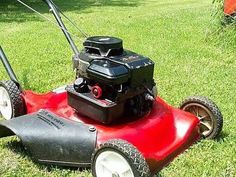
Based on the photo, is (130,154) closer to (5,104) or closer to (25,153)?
(25,153)

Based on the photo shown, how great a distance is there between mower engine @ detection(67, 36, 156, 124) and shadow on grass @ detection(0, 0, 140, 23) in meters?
7.28

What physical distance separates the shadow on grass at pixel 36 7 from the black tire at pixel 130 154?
7746 millimetres

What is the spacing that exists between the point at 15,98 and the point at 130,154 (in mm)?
1331

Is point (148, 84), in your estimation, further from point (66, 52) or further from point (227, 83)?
point (66, 52)

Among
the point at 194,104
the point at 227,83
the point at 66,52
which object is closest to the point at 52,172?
the point at 194,104

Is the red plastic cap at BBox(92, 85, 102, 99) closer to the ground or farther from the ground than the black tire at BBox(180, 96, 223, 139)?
farther from the ground

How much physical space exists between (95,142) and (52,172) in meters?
0.41

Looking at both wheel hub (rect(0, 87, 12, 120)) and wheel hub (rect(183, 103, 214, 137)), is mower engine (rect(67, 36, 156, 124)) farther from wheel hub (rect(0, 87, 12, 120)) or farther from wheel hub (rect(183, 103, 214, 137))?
wheel hub (rect(0, 87, 12, 120))

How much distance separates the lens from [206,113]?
324cm

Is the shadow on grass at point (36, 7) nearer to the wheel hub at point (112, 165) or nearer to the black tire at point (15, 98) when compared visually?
the black tire at point (15, 98)

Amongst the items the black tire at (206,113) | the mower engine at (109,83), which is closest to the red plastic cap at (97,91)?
the mower engine at (109,83)

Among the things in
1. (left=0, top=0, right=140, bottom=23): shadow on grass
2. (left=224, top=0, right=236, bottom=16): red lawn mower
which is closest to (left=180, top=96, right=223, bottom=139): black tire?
(left=224, top=0, right=236, bottom=16): red lawn mower

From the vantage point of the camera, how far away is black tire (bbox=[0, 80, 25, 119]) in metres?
3.43

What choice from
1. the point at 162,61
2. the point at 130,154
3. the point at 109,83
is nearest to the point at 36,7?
the point at 162,61
